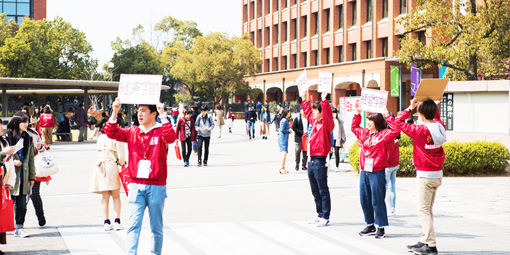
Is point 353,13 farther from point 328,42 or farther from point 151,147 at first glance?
point 151,147

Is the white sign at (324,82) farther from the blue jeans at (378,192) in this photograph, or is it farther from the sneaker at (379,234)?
the sneaker at (379,234)

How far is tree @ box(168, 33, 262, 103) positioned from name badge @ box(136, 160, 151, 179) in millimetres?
54201

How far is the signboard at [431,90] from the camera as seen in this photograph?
263 inches

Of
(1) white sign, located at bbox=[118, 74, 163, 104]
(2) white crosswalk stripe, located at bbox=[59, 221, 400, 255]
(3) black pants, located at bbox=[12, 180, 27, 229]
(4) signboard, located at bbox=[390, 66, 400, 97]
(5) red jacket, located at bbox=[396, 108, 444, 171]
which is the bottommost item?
(2) white crosswalk stripe, located at bbox=[59, 221, 400, 255]

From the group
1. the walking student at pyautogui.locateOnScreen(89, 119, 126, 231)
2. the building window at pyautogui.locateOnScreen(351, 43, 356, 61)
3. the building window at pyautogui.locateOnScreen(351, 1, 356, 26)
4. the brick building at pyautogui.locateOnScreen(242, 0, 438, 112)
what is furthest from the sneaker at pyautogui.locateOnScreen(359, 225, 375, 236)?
the building window at pyautogui.locateOnScreen(351, 1, 356, 26)

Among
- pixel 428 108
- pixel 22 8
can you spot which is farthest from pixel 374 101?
pixel 22 8

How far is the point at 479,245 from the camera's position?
290 inches

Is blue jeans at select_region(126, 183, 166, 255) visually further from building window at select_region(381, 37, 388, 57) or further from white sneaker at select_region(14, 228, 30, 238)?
building window at select_region(381, 37, 388, 57)

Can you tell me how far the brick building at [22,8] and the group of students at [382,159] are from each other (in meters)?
67.7

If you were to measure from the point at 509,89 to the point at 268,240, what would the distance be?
12128mm

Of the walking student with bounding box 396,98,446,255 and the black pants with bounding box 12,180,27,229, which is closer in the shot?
the walking student with bounding box 396,98,446,255

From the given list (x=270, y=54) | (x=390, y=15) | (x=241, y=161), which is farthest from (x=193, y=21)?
(x=241, y=161)

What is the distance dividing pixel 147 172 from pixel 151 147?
0.25 metres

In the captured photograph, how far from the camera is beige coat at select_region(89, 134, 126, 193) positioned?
8219mm
